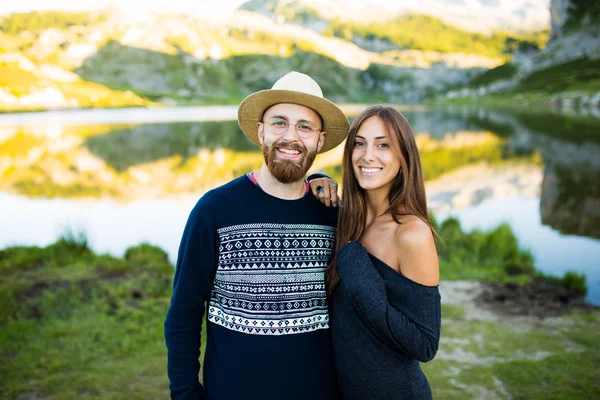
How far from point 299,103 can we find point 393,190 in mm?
838

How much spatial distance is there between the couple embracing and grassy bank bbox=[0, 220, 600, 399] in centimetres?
210

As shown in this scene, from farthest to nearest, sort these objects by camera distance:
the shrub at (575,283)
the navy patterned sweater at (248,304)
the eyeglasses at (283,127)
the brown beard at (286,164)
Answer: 1. the shrub at (575,283)
2. the eyeglasses at (283,127)
3. the brown beard at (286,164)
4. the navy patterned sweater at (248,304)

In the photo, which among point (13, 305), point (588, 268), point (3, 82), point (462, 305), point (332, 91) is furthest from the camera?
point (332, 91)

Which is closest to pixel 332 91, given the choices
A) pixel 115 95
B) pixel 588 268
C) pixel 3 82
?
pixel 115 95

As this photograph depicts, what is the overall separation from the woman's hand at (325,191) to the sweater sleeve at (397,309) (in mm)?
547

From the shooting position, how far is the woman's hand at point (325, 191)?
306 centimetres

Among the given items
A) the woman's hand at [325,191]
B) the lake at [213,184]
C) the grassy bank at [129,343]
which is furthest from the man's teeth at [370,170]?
the lake at [213,184]

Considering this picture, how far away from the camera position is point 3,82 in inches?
3969

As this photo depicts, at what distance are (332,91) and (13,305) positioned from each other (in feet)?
626

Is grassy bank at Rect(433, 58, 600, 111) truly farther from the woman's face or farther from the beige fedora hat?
the woman's face

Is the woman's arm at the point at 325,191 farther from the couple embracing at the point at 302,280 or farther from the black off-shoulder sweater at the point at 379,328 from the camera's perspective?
the black off-shoulder sweater at the point at 379,328

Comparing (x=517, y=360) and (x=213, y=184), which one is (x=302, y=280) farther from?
(x=213, y=184)

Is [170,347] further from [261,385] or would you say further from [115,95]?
[115,95]

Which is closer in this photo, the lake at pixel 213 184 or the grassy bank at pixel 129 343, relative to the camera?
the grassy bank at pixel 129 343
